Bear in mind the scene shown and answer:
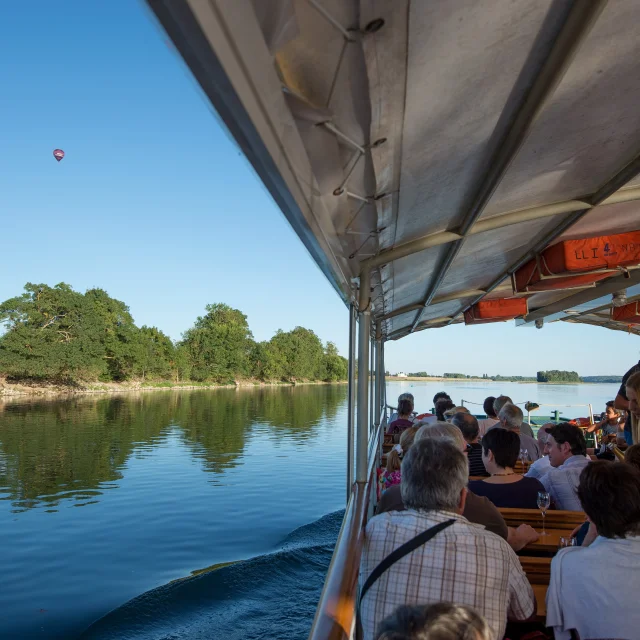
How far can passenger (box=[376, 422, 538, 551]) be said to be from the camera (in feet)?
6.91

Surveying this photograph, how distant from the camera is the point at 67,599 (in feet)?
21.0

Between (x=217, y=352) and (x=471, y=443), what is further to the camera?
(x=217, y=352)

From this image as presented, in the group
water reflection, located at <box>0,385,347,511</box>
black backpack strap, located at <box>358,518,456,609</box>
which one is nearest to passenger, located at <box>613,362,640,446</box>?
black backpack strap, located at <box>358,518,456,609</box>

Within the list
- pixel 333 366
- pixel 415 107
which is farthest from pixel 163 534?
pixel 333 366

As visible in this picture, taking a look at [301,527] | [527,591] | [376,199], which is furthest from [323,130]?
[301,527]

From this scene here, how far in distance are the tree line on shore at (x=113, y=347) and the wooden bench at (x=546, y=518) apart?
4806 cm

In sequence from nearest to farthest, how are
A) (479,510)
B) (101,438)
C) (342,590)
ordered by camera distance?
(342,590), (479,510), (101,438)

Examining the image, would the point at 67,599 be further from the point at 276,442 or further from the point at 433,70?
the point at 276,442

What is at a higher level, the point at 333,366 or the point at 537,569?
the point at 333,366

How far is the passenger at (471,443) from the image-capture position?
379 cm

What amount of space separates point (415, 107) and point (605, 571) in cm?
146

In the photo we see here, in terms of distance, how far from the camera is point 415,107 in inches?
68.1

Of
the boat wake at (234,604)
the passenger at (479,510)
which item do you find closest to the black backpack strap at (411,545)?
the passenger at (479,510)

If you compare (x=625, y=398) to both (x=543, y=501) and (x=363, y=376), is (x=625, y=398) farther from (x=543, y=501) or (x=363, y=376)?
(x=363, y=376)
